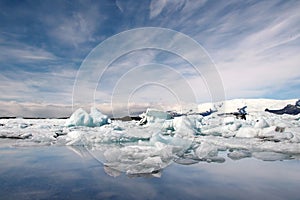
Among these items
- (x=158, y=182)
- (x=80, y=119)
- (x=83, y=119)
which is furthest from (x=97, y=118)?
(x=158, y=182)

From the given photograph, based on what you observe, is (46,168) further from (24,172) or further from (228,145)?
(228,145)

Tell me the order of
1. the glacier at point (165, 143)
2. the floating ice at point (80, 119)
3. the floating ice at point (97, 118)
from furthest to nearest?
the floating ice at point (97, 118) < the floating ice at point (80, 119) < the glacier at point (165, 143)

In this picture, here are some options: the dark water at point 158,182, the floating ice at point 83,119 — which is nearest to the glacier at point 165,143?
the floating ice at point 83,119

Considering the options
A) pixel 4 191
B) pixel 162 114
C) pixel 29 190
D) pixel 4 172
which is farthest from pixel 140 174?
pixel 162 114

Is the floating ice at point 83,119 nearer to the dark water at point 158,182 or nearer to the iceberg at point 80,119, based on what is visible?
the iceberg at point 80,119

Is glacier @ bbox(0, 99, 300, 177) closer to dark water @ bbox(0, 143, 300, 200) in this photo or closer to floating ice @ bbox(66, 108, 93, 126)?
floating ice @ bbox(66, 108, 93, 126)

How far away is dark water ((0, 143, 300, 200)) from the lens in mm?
2965

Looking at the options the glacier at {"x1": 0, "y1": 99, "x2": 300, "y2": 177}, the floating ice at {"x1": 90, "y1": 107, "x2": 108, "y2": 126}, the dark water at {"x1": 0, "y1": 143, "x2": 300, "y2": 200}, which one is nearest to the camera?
the dark water at {"x1": 0, "y1": 143, "x2": 300, "y2": 200}

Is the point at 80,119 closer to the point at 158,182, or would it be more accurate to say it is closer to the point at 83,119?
the point at 83,119

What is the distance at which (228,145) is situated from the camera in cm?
784

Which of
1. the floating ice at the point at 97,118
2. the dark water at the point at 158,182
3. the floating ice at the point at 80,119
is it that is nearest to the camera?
the dark water at the point at 158,182

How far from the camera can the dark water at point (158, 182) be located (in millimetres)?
2965

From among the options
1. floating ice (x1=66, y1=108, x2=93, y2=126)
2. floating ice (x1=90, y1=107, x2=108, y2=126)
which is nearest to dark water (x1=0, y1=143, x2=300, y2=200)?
floating ice (x1=66, y1=108, x2=93, y2=126)

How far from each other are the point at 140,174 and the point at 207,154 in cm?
265
